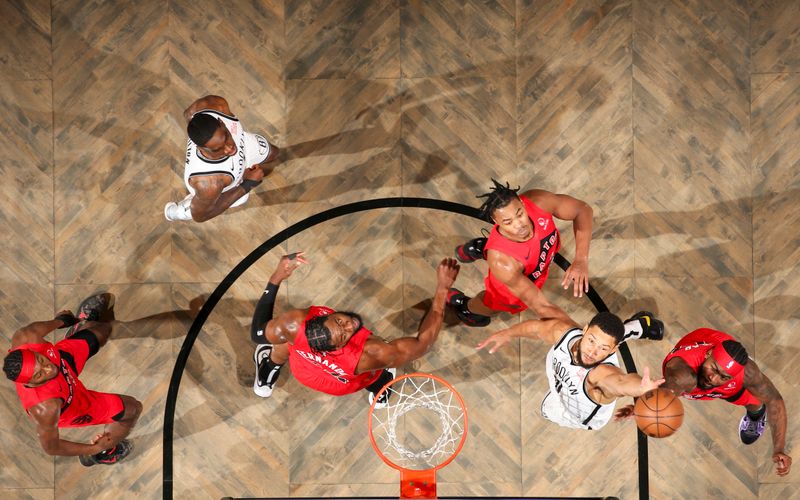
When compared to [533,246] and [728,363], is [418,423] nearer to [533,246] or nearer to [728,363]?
[533,246]

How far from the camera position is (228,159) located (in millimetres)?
5043

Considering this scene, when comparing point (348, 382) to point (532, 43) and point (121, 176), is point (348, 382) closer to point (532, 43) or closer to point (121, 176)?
point (121, 176)

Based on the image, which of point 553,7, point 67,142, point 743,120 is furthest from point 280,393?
point 743,120

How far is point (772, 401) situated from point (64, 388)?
217 inches

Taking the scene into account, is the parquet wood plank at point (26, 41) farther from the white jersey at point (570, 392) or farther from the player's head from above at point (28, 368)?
the white jersey at point (570, 392)

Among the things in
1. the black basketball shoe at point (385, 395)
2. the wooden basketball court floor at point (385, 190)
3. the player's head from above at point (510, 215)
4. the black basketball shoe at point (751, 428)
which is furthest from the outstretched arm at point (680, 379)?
the black basketball shoe at point (385, 395)

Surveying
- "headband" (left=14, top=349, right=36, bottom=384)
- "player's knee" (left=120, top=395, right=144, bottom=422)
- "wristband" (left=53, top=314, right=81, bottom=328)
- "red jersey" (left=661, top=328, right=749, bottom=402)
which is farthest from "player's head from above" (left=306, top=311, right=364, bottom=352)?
"red jersey" (left=661, top=328, right=749, bottom=402)

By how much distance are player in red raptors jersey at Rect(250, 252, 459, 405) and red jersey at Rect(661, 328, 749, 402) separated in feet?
6.26

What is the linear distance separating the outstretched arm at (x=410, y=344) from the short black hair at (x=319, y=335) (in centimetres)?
36

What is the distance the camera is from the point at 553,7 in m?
6.12

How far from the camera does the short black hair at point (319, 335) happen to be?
15.4 ft

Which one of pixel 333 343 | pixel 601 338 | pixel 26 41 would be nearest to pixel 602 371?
pixel 601 338

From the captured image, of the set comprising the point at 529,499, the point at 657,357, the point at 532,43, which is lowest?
the point at 529,499

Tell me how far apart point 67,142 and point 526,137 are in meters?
4.31
